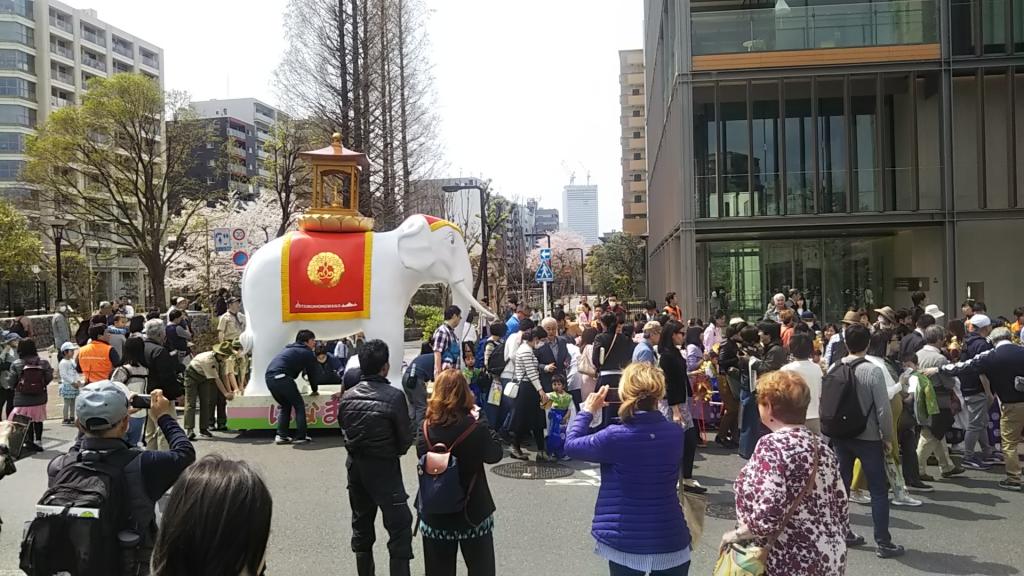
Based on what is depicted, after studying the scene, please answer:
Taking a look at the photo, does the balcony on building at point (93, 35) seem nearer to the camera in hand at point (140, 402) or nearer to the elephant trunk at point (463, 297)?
the elephant trunk at point (463, 297)

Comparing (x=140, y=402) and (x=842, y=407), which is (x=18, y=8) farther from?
(x=842, y=407)

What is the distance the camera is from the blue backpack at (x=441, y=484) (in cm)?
403

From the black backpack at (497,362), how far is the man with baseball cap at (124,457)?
20.8ft

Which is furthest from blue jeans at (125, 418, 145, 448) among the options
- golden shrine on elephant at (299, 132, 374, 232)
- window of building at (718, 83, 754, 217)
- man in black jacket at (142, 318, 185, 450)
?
window of building at (718, 83, 754, 217)

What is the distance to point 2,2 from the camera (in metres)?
54.7

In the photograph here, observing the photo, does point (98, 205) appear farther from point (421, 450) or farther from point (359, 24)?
point (421, 450)

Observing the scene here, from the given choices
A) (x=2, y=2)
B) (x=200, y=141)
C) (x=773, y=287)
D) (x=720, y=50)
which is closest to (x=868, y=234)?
(x=773, y=287)

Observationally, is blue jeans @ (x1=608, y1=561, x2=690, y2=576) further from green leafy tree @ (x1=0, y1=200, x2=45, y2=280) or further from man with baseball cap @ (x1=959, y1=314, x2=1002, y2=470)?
green leafy tree @ (x1=0, y1=200, x2=45, y2=280)

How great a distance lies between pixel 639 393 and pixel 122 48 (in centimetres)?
7726

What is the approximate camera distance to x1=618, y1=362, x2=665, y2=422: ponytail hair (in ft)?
12.3

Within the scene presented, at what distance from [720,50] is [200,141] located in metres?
22.3

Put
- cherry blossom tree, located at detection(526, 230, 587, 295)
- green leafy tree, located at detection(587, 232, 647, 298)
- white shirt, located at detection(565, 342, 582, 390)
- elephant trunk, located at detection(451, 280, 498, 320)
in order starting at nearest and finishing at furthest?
white shirt, located at detection(565, 342, 582, 390) < elephant trunk, located at detection(451, 280, 498, 320) < green leafy tree, located at detection(587, 232, 647, 298) < cherry blossom tree, located at detection(526, 230, 587, 295)

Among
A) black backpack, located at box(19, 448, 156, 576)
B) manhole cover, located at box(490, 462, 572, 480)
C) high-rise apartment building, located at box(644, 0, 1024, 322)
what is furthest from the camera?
high-rise apartment building, located at box(644, 0, 1024, 322)

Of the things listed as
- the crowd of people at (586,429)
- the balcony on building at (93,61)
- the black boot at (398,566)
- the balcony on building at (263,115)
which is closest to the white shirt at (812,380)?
the crowd of people at (586,429)
